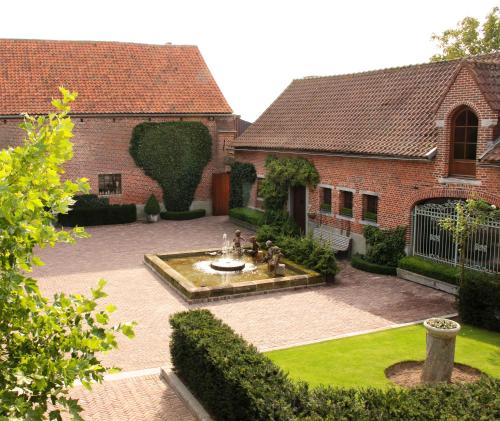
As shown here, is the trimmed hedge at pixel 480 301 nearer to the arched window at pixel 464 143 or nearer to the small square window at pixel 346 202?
the arched window at pixel 464 143

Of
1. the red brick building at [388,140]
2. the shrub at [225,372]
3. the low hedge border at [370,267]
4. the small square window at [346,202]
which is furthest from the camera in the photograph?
the small square window at [346,202]

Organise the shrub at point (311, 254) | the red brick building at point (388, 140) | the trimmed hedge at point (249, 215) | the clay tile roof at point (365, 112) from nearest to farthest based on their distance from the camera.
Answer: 1. the red brick building at point (388, 140)
2. the shrub at point (311, 254)
3. the clay tile roof at point (365, 112)
4. the trimmed hedge at point (249, 215)

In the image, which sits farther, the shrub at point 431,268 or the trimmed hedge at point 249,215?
the trimmed hedge at point 249,215

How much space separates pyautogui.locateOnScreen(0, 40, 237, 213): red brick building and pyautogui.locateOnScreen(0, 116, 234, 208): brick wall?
0.05m

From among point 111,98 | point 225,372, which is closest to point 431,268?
point 225,372

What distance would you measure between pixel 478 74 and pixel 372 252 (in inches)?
270

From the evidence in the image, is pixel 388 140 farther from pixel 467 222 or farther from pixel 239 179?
pixel 239 179

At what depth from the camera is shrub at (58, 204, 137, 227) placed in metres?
28.7

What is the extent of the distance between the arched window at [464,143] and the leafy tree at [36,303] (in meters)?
14.7

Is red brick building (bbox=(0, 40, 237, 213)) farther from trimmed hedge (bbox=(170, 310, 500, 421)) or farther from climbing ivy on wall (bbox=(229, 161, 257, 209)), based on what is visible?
trimmed hedge (bbox=(170, 310, 500, 421))

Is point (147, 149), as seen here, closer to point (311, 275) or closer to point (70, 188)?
point (311, 275)

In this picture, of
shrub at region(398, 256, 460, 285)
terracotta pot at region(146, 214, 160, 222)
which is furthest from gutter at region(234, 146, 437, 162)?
terracotta pot at region(146, 214, 160, 222)

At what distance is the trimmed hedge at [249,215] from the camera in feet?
89.1

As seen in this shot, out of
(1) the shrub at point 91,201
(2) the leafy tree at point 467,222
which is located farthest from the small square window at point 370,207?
(1) the shrub at point 91,201
